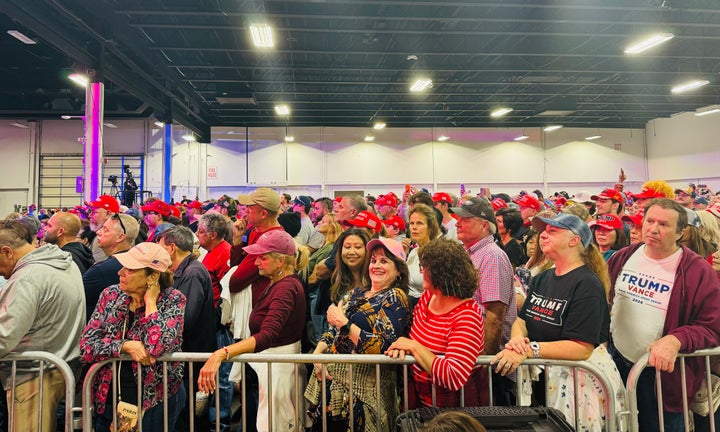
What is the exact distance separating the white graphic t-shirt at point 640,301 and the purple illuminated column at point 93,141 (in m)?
8.37

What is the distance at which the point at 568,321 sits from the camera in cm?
196

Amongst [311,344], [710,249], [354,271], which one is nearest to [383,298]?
[354,271]

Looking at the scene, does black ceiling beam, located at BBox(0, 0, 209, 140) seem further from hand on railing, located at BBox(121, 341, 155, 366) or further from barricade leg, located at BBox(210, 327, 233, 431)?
hand on railing, located at BBox(121, 341, 155, 366)

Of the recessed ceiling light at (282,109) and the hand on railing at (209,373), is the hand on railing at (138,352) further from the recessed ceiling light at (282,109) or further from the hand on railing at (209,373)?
the recessed ceiling light at (282,109)

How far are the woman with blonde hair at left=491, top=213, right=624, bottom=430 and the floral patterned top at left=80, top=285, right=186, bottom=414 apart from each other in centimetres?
154

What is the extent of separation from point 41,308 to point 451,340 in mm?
2224

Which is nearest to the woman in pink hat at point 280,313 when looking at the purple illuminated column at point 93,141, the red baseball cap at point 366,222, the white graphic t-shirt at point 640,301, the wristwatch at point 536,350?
the red baseball cap at point 366,222

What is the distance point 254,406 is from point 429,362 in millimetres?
1707

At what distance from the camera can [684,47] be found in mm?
10078

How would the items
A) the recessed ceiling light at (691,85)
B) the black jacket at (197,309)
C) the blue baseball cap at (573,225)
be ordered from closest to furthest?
1. the blue baseball cap at (573,225)
2. the black jacket at (197,309)
3. the recessed ceiling light at (691,85)

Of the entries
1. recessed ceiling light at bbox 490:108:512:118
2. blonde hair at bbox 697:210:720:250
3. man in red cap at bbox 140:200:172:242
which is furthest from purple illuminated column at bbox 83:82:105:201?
recessed ceiling light at bbox 490:108:512:118

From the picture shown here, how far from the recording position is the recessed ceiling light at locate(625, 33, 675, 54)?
8.30 m

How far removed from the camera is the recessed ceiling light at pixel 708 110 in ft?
49.3

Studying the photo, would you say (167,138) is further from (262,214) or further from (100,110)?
(262,214)
